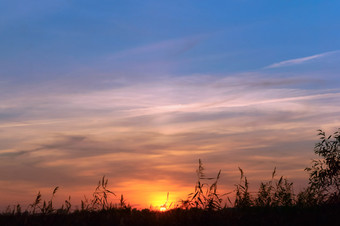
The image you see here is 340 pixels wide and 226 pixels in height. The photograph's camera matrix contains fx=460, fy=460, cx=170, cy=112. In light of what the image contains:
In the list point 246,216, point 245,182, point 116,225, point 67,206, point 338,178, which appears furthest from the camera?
point 338,178

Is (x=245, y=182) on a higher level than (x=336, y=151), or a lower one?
lower

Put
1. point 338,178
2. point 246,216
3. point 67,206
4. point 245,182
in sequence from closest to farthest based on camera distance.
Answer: point 246,216, point 67,206, point 245,182, point 338,178

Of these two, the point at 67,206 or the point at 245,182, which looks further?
the point at 245,182

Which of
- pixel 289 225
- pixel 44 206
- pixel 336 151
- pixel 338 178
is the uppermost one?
pixel 336 151

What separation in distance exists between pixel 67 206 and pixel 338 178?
42.0ft

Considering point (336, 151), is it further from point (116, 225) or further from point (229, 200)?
point (116, 225)

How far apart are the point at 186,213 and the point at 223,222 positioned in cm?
96

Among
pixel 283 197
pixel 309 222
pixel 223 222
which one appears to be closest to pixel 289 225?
pixel 309 222

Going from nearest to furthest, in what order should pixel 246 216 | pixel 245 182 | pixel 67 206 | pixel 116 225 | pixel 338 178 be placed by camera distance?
pixel 116 225 → pixel 246 216 → pixel 67 206 → pixel 245 182 → pixel 338 178

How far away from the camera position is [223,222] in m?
9.52

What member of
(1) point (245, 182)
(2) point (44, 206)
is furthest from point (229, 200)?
(2) point (44, 206)

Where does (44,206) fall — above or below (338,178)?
below

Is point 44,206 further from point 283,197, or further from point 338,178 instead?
point 338,178

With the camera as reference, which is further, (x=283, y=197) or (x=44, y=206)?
(x=283, y=197)
